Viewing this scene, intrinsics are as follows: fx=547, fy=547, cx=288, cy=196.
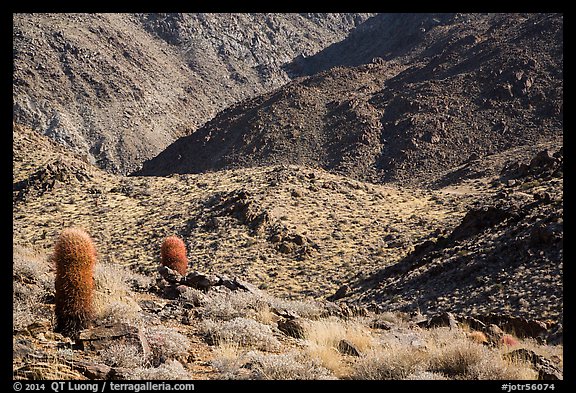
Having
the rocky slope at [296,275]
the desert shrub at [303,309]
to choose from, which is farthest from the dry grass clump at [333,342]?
the desert shrub at [303,309]

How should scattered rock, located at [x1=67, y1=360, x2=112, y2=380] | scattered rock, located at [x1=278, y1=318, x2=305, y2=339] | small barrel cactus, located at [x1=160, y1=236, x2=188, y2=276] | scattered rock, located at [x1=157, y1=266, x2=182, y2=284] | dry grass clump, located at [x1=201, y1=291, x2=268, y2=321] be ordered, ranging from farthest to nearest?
1. small barrel cactus, located at [x1=160, y1=236, x2=188, y2=276]
2. scattered rock, located at [x1=157, y1=266, x2=182, y2=284]
3. dry grass clump, located at [x1=201, y1=291, x2=268, y2=321]
4. scattered rock, located at [x1=278, y1=318, x2=305, y2=339]
5. scattered rock, located at [x1=67, y1=360, x2=112, y2=380]

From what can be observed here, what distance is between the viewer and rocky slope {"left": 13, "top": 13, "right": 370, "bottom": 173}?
56625 millimetres

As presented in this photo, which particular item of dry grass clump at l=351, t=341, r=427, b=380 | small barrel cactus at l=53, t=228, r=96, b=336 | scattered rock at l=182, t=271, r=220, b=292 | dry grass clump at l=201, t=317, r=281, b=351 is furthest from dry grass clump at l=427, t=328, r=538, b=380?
scattered rock at l=182, t=271, r=220, b=292

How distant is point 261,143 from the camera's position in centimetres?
4875

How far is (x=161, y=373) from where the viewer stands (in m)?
5.46

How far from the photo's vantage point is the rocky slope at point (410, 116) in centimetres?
4566

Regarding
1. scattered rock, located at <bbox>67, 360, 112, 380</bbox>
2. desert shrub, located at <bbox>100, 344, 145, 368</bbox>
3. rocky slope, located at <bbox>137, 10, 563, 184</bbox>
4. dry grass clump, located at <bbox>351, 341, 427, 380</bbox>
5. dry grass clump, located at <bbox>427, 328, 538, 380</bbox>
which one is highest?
rocky slope, located at <bbox>137, 10, 563, 184</bbox>

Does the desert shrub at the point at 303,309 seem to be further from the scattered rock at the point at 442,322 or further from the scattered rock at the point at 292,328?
the scattered rock at the point at 442,322

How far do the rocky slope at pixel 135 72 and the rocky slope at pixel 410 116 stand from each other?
26.2 feet

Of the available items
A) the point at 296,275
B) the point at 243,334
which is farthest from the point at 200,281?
the point at 296,275

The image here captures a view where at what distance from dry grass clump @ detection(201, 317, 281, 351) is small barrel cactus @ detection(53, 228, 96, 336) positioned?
1.63 metres

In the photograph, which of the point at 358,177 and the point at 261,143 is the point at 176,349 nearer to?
the point at 358,177

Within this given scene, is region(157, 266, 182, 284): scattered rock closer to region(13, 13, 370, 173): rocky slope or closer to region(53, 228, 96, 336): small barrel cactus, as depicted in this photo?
region(53, 228, 96, 336): small barrel cactus

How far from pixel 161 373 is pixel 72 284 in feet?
7.49
